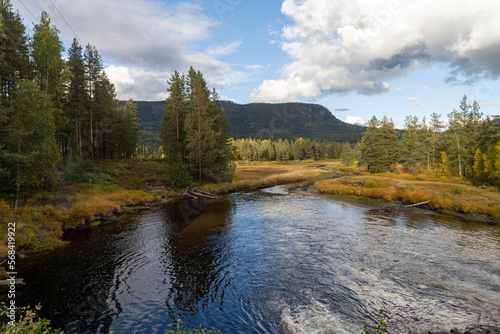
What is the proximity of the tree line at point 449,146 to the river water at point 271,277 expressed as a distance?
1085 inches

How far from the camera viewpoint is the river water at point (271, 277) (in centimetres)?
1096

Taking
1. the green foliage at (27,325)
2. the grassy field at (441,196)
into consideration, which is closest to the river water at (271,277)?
the green foliage at (27,325)

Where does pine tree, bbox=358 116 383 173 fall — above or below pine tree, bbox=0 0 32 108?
below

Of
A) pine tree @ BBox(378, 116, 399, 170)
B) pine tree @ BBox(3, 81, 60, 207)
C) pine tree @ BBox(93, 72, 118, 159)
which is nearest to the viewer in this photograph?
pine tree @ BBox(3, 81, 60, 207)

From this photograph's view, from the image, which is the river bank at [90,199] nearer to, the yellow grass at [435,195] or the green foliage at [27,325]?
the green foliage at [27,325]

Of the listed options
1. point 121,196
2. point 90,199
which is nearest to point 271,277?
point 90,199

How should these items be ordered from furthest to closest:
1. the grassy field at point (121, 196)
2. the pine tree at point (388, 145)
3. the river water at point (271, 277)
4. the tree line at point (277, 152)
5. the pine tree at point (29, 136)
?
the tree line at point (277, 152)
the pine tree at point (388, 145)
the pine tree at point (29, 136)
the grassy field at point (121, 196)
the river water at point (271, 277)

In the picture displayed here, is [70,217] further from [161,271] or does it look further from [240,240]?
[240,240]

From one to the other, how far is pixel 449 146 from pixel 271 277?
78040 mm

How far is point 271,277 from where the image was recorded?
48.9ft

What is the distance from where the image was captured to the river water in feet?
36.0

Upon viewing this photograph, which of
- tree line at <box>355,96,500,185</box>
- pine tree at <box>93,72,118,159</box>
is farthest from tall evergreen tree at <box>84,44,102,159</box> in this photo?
tree line at <box>355,96,500,185</box>

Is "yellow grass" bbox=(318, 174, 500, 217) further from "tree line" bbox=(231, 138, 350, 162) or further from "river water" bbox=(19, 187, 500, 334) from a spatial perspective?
"tree line" bbox=(231, 138, 350, 162)

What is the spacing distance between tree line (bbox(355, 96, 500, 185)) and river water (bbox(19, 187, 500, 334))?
2755cm
